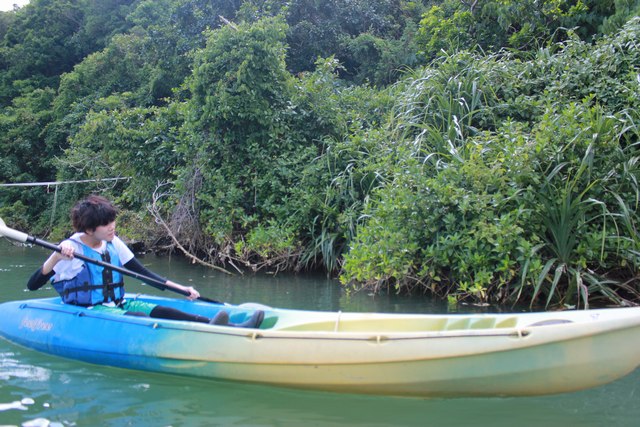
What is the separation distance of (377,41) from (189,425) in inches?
449

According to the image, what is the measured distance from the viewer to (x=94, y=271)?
466 centimetres

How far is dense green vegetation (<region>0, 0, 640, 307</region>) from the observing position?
19.3 feet

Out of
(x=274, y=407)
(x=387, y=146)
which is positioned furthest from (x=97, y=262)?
(x=387, y=146)

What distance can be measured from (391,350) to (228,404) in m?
1.02

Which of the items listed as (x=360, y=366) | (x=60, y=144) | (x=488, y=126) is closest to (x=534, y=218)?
(x=488, y=126)

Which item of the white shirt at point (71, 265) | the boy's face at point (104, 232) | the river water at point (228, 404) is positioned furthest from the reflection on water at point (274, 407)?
the boy's face at point (104, 232)

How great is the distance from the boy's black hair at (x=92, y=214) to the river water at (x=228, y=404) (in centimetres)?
100

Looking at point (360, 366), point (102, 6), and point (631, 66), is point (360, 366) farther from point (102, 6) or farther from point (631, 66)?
point (102, 6)

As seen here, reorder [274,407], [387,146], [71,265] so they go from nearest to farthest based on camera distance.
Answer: [274,407] → [71,265] → [387,146]

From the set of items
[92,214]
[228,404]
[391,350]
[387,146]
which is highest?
[387,146]

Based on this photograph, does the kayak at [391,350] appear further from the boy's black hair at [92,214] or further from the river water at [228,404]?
the boy's black hair at [92,214]

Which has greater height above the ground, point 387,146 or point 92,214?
point 387,146

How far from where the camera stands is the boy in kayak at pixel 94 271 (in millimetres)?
4426

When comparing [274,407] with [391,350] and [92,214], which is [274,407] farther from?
[92,214]
